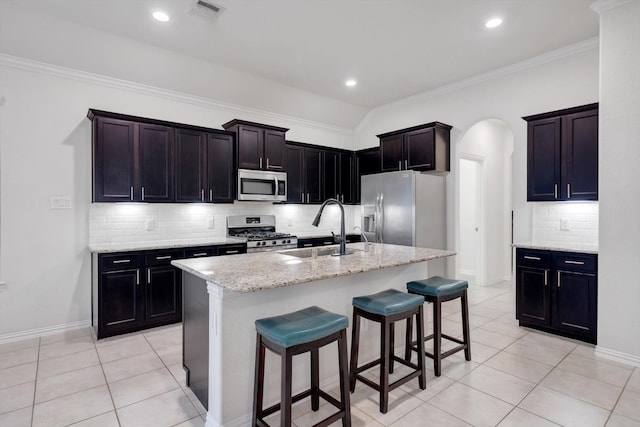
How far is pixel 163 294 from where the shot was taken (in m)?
3.95

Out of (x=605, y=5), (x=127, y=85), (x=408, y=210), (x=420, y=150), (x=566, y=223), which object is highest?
(x=605, y=5)

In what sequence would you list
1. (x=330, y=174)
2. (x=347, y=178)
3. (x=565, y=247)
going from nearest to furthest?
1. (x=565, y=247)
2. (x=330, y=174)
3. (x=347, y=178)

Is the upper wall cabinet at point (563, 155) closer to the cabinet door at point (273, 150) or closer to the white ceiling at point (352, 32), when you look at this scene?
the white ceiling at point (352, 32)

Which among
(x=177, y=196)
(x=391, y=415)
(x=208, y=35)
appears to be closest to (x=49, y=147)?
(x=177, y=196)

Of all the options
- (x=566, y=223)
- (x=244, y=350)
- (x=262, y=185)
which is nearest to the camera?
(x=244, y=350)

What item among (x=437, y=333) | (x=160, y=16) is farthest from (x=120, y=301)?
(x=437, y=333)

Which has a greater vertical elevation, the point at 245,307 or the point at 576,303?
the point at 245,307

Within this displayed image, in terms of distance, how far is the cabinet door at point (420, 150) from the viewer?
496 cm

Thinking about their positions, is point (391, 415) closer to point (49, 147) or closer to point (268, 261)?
point (268, 261)

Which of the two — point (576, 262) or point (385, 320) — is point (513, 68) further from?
point (385, 320)

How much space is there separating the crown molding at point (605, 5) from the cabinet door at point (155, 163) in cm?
470

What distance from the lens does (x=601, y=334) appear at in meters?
3.17

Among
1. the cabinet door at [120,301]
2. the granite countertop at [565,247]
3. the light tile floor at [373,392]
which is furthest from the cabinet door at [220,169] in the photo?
the granite countertop at [565,247]

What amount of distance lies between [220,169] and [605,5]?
4552 millimetres
